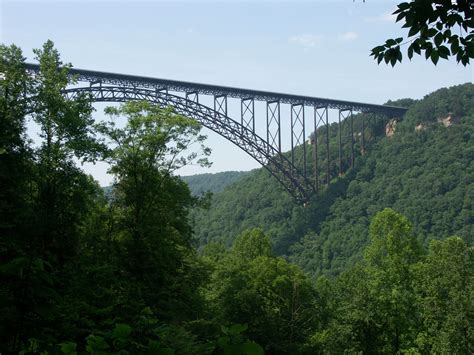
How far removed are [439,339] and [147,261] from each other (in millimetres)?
12535

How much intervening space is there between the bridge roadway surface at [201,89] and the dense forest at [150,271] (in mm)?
12094

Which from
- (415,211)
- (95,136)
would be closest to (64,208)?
(95,136)

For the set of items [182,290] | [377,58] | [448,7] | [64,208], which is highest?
[448,7]

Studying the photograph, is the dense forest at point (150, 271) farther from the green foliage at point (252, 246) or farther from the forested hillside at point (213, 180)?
the forested hillside at point (213, 180)

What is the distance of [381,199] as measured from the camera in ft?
190

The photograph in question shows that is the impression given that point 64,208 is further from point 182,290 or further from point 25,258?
point 25,258

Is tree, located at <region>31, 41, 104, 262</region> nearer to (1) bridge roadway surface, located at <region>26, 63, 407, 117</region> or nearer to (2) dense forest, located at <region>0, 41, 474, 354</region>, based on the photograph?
(2) dense forest, located at <region>0, 41, 474, 354</region>

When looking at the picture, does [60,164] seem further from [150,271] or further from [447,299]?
[447,299]

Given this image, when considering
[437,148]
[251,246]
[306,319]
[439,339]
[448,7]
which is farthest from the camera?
[437,148]

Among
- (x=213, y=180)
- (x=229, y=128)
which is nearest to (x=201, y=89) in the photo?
(x=229, y=128)

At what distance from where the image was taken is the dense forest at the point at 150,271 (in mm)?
5035

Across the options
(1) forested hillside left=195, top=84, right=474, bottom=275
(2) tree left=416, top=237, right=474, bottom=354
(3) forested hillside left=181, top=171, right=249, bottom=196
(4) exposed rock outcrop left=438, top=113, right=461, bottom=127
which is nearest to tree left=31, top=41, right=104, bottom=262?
(2) tree left=416, top=237, right=474, bottom=354

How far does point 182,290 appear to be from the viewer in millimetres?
17375

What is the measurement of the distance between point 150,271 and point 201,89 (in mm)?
26188
